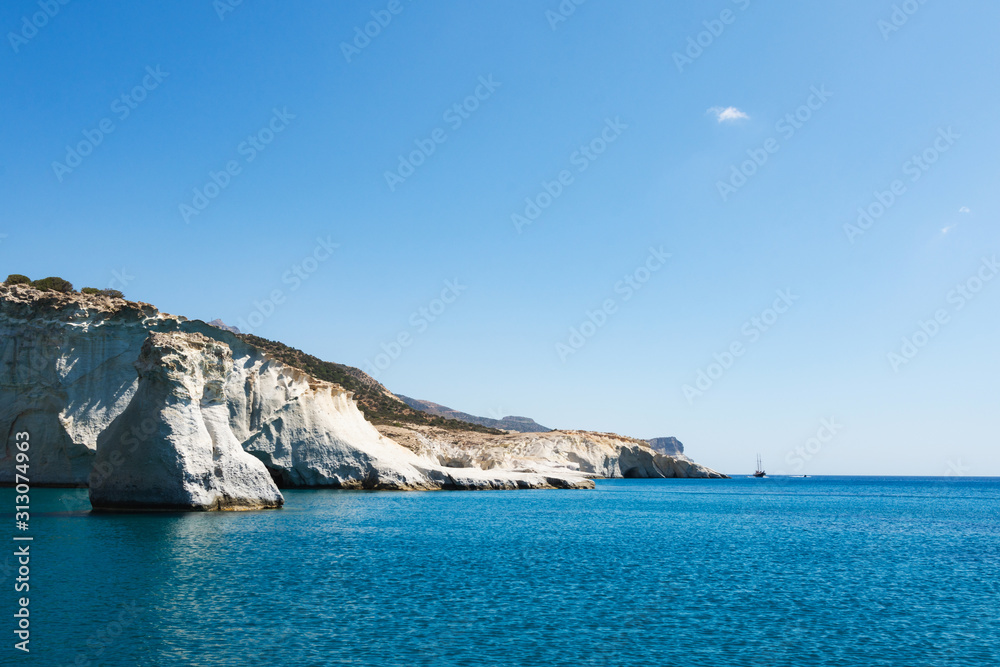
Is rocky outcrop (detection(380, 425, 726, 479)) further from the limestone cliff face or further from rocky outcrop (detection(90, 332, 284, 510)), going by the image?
rocky outcrop (detection(90, 332, 284, 510))

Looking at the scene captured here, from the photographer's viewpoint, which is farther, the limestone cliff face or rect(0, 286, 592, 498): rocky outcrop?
rect(0, 286, 592, 498): rocky outcrop

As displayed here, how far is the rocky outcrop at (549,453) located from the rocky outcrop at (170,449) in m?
39.8

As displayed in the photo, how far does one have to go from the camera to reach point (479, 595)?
18094 mm

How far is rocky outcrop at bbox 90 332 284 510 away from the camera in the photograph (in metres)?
31.8

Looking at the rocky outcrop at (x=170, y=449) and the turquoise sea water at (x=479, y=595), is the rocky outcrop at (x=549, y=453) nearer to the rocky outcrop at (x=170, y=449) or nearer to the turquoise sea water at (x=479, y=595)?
the rocky outcrop at (x=170, y=449)

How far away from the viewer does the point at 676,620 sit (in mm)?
16078

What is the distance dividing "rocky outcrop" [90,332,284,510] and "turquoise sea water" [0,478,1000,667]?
5.39ft

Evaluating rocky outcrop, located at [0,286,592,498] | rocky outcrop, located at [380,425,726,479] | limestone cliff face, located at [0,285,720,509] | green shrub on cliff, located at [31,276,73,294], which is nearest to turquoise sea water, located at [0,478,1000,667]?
limestone cliff face, located at [0,285,720,509]

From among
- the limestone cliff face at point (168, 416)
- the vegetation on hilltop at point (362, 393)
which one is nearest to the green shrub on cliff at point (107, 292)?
the limestone cliff face at point (168, 416)

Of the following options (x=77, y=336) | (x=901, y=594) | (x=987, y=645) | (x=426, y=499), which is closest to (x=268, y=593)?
(x=987, y=645)

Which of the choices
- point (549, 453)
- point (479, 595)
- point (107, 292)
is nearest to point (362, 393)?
point (549, 453)

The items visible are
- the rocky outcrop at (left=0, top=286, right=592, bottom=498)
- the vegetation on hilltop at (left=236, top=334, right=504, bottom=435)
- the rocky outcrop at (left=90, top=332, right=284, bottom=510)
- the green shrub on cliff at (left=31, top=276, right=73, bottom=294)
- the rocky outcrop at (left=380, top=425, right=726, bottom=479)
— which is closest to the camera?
the rocky outcrop at (left=90, top=332, right=284, bottom=510)

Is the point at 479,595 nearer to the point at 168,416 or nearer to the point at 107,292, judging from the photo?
the point at 168,416

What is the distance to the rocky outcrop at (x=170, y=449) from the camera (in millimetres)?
31844
